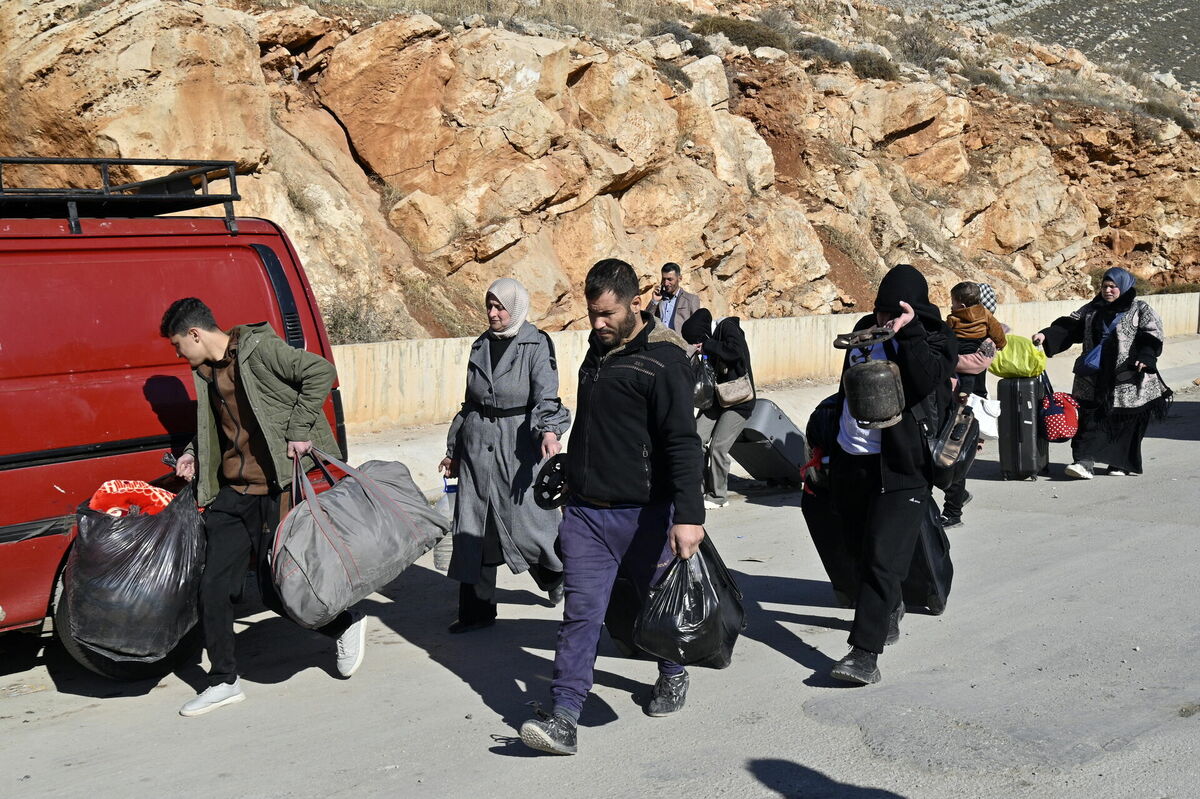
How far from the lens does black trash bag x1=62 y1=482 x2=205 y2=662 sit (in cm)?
499

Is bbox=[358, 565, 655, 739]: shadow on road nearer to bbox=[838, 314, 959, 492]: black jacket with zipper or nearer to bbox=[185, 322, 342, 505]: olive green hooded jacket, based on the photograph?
bbox=[185, 322, 342, 505]: olive green hooded jacket

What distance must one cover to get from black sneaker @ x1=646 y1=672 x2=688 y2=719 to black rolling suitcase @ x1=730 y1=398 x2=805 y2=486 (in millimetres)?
4991

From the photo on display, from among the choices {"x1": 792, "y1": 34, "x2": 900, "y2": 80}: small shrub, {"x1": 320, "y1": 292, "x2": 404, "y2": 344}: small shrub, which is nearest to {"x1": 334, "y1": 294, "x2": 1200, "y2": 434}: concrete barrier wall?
{"x1": 320, "y1": 292, "x2": 404, "y2": 344}: small shrub

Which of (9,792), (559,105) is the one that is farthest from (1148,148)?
(9,792)

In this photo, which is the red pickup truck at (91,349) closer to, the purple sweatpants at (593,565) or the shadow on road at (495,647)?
the shadow on road at (495,647)

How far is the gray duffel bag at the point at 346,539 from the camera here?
4.94m

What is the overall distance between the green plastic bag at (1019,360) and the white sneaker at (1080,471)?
90 cm

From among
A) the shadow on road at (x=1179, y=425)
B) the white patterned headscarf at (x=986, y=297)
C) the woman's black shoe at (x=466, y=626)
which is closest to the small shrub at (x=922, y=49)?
the shadow on road at (x=1179, y=425)

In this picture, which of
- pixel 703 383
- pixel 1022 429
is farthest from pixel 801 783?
pixel 1022 429

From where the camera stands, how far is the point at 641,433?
4539 mm

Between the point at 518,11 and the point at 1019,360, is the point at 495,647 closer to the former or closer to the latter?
Result: the point at 1019,360

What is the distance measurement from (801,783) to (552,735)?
3.01 ft

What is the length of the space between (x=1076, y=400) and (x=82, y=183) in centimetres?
1102

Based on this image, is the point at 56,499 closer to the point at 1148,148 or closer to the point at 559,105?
the point at 559,105
